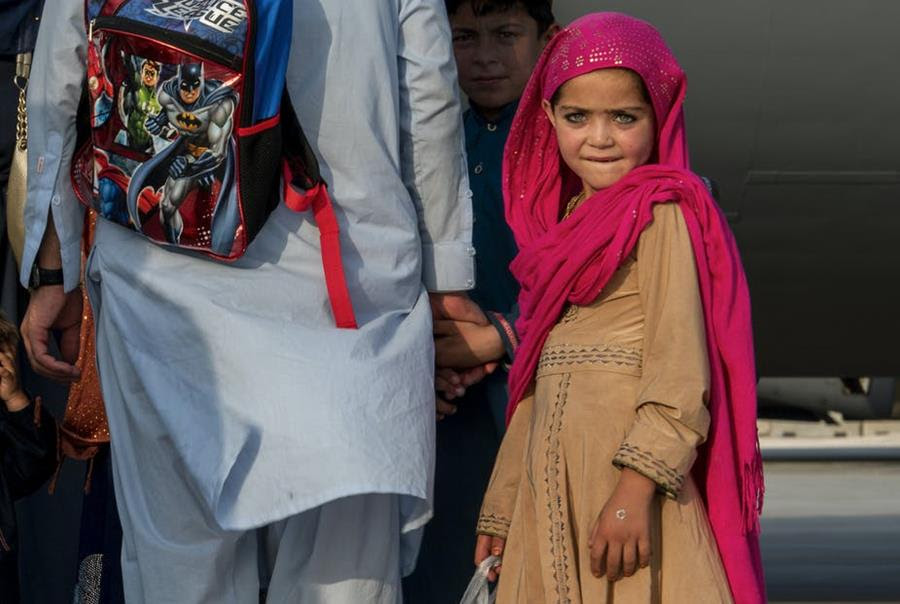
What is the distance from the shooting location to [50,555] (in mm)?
4492

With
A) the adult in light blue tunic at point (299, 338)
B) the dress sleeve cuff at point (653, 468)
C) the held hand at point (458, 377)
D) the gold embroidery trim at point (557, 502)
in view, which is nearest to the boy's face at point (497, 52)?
the adult in light blue tunic at point (299, 338)

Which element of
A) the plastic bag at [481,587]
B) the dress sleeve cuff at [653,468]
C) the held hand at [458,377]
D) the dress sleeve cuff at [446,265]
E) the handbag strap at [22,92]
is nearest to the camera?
the dress sleeve cuff at [653,468]

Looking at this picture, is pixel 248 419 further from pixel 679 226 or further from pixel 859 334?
pixel 859 334

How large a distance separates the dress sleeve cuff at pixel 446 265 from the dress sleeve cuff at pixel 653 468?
72 cm

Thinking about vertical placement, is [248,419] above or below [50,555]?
above

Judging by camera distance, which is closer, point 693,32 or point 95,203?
point 95,203

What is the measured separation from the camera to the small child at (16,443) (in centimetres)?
398

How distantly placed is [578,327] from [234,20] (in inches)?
32.3

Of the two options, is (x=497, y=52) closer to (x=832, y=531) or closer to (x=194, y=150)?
(x=194, y=150)

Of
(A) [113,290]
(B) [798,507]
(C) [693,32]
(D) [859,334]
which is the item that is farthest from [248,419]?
(B) [798,507]

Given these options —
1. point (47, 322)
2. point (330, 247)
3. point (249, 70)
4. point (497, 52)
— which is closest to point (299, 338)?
point (330, 247)

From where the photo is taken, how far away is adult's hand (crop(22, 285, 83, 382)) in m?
3.75

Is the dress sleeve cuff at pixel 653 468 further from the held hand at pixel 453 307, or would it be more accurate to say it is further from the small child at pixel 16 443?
the small child at pixel 16 443

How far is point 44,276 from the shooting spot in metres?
3.72
